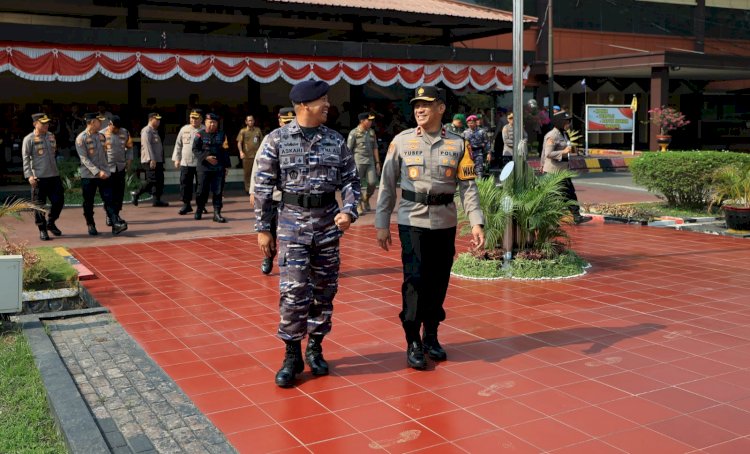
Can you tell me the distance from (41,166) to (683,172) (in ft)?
33.7

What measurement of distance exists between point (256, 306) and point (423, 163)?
2711 mm

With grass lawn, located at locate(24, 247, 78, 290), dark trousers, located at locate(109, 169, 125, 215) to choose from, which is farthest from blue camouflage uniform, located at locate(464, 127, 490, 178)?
grass lawn, located at locate(24, 247, 78, 290)

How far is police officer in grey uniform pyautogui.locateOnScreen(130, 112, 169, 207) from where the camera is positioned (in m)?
15.1

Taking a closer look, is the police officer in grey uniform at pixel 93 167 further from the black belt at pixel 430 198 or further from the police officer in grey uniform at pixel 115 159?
the black belt at pixel 430 198

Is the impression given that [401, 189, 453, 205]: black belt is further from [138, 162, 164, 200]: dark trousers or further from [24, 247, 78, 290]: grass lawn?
[138, 162, 164, 200]: dark trousers

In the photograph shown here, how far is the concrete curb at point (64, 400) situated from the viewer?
4246 millimetres

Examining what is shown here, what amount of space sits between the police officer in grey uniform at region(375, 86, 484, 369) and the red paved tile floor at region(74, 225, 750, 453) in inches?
14.3

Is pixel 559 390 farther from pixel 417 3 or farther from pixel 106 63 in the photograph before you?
pixel 417 3

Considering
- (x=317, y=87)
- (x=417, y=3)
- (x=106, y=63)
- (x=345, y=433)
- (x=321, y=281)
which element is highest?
(x=417, y=3)

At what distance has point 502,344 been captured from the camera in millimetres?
6254

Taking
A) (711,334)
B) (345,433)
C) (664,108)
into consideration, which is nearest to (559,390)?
(345,433)

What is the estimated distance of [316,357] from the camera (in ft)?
18.4

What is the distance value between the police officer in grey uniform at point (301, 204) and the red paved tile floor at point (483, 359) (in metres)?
0.53

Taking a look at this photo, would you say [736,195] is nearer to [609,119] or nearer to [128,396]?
[128,396]
